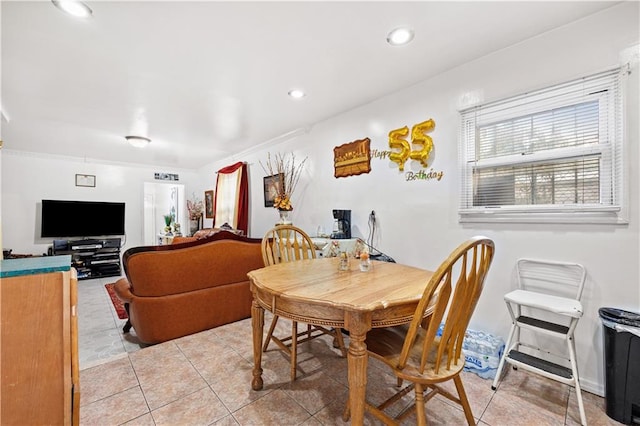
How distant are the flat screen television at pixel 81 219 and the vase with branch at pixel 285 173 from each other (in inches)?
150

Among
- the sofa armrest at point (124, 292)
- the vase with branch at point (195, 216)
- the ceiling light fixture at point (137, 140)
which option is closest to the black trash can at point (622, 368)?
the sofa armrest at point (124, 292)

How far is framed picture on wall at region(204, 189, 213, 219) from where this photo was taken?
20.6 feet

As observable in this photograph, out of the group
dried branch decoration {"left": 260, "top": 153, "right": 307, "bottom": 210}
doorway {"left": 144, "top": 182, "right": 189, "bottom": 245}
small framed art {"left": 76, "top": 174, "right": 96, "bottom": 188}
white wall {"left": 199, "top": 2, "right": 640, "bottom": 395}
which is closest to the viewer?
white wall {"left": 199, "top": 2, "right": 640, "bottom": 395}

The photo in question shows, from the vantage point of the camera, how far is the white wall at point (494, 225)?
160cm

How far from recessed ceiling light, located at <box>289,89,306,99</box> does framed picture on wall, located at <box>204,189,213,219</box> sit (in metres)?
4.20

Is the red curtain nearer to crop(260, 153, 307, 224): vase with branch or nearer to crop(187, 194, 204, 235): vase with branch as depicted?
crop(260, 153, 307, 224): vase with branch

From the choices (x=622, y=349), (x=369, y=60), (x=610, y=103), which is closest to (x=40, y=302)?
(x=369, y=60)

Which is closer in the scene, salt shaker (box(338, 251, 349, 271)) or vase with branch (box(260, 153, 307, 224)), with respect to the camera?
salt shaker (box(338, 251, 349, 271))

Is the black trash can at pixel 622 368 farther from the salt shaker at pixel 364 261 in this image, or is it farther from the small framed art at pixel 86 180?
the small framed art at pixel 86 180

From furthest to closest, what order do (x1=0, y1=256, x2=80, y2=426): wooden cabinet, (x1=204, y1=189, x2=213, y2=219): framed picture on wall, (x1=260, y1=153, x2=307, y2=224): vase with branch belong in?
(x1=204, y1=189, x2=213, y2=219): framed picture on wall < (x1=260, y1=153, x2=307, y2=224): vase with branch < (x1=0, y1=256, x2=80, y2=426): wooden cabinet

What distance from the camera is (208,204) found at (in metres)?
6.41

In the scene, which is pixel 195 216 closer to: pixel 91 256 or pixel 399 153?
pixel 91 256

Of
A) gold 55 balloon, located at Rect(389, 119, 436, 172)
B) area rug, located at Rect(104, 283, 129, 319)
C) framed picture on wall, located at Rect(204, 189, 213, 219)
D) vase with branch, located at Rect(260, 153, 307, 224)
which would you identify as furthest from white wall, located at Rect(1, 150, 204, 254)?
→ gold 55 balloon, located at Rect(389, 119, 436, 172)

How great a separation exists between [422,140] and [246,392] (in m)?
2.46
